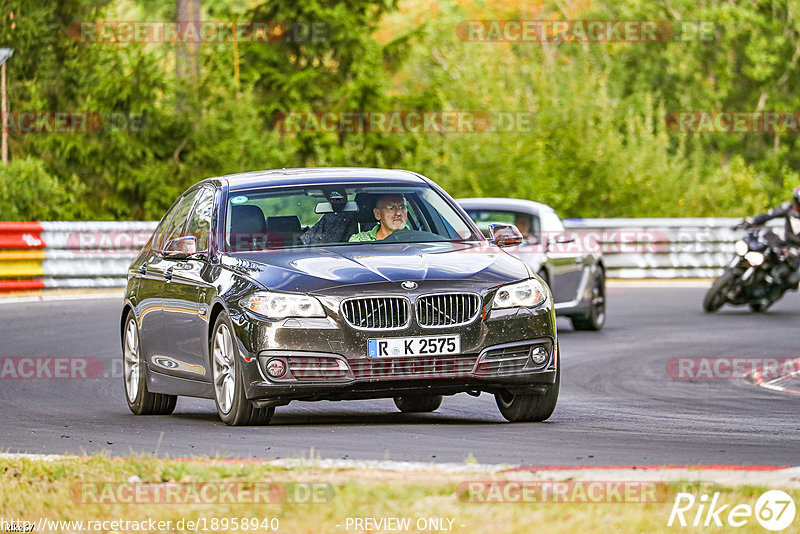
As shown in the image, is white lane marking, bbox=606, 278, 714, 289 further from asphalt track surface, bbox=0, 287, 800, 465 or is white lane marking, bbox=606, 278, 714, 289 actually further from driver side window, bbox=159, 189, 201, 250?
driver side window, bbox=159, 189, 201, 250

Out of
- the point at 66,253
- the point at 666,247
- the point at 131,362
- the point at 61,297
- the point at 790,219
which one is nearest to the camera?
the point at 131,362

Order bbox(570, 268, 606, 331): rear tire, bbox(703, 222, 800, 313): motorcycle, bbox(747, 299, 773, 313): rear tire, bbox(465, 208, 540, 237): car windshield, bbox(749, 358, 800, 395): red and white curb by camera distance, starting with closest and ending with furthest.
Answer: bbox(749, 358, 800, 395): red and white curb, bbox(465, 208, 540, 237): car windshield, bbox(570, 268, 606, 331): rear tire, bbox(703, 222, 800, 313): motorcycle, bbox(747, 299, 773, 313): rear tire

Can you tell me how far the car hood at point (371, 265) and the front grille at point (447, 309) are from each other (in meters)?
0.12

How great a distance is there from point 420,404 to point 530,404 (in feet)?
5.11

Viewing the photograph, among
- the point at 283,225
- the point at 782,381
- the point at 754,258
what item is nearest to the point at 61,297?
the point at 754,258

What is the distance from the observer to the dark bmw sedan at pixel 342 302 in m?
9.51

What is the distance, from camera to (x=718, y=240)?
31.1 meters

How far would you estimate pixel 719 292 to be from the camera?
22.5m

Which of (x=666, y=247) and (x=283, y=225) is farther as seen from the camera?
(x=666, y=247)

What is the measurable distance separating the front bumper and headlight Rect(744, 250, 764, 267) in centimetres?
1282

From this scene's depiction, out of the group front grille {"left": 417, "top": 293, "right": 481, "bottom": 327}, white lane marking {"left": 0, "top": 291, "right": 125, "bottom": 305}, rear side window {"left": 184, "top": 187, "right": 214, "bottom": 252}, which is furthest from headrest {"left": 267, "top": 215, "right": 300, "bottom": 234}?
white lane marking {"left": 0, "top": 291, "right": 125, "bottom": 305}

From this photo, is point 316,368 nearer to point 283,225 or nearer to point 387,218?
point 283,225

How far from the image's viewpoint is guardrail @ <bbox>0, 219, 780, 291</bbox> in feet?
77.5

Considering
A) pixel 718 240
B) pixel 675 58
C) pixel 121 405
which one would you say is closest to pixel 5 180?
pixel 718 240
